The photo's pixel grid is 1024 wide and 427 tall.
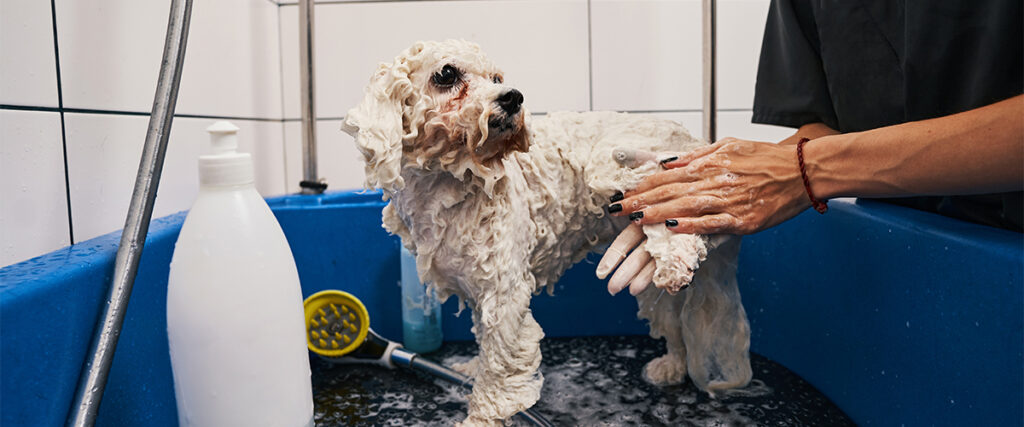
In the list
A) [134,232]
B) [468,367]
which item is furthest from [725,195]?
[134,232]

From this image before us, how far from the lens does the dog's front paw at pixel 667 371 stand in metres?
0.90

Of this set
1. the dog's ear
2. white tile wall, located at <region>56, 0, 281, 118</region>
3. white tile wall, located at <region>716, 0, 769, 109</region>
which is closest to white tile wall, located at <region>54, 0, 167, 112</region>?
white tile wall, located at <region>56, 0, 281, 118</region>

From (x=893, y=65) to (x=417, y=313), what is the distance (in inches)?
29.0

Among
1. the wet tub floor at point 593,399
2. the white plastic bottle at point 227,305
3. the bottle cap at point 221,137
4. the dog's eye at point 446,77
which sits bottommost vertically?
the wet tub floor at point 593,399

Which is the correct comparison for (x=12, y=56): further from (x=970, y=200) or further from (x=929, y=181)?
(x=970, y=200)

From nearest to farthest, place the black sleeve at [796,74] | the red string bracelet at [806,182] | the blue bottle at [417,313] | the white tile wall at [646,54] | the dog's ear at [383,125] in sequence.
Answer: the dog's ear at [383,125] → the red string bracelet at [806,182] → the black sleeve at [796,74] → the blue bottle at [417,313] → the white tile wall at [646,54]

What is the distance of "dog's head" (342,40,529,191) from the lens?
603 mm

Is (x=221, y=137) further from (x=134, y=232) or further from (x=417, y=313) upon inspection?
(x=417, y=313)

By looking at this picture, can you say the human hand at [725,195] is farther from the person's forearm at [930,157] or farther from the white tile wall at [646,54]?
the white tile wall at [646,54]

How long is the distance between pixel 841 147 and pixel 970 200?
164mm

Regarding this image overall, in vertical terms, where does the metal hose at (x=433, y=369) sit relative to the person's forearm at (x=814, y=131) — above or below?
below

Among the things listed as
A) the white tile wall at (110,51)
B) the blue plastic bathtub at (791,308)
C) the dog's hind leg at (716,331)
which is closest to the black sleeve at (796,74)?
the blue plastic bathtub at (791,308)

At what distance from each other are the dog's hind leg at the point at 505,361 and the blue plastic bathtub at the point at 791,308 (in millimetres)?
336

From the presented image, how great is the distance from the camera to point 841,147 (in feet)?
2.20
